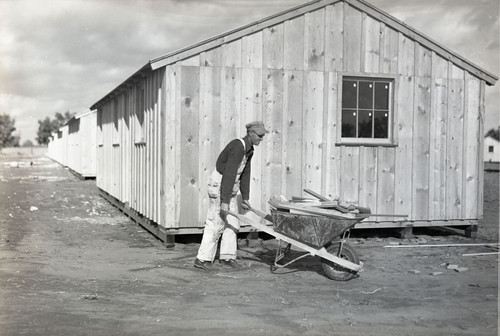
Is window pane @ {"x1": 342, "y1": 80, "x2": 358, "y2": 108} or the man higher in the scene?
window pane @ {"x1": 342, "y1": 80, "x2": 358, "y2": 108}

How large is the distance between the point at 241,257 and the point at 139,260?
1.58m

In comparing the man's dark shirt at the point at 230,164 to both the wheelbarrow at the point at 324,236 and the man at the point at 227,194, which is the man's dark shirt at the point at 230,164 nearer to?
the man at the point at 227,194

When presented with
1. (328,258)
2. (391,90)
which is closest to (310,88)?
(391,90)

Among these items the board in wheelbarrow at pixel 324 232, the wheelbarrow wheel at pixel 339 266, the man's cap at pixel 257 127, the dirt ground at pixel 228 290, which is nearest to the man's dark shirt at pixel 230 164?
the man's cap at pixel 257 127

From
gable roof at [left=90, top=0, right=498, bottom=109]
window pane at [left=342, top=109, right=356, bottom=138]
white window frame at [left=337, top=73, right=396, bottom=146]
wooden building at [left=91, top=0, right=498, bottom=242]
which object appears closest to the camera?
gable roof at [left=90, top=0, right=498, bottom=109]

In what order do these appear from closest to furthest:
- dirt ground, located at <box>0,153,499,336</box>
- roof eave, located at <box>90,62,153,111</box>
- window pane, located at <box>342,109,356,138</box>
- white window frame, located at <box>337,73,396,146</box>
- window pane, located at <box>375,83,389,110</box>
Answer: dirt ground, located at <box>0,153,499,336</box>, roof eave, located at <box>90,62,153,111</box>, white window frame, located at <box>337,73,396,146</box>, window pane, located at <box>342,109,356,138</box>, window pane, located at <box>375,83,389,110</box>

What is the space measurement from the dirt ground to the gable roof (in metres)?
3.20

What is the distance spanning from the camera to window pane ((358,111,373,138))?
35.8ft

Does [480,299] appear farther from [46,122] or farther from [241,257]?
[46,122]

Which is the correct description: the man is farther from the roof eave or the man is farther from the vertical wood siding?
the roof eave

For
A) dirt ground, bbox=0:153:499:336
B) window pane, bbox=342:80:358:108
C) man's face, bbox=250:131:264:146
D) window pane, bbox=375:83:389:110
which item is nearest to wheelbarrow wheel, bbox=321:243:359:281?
dirt ground, bbox=0:153:499:336

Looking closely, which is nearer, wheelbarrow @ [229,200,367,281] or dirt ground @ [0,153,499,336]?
dirt ground @ [0,153,499,336]

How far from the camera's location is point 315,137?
10.6 m

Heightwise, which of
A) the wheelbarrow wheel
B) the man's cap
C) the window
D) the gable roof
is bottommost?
the wheelbarrow wheel
